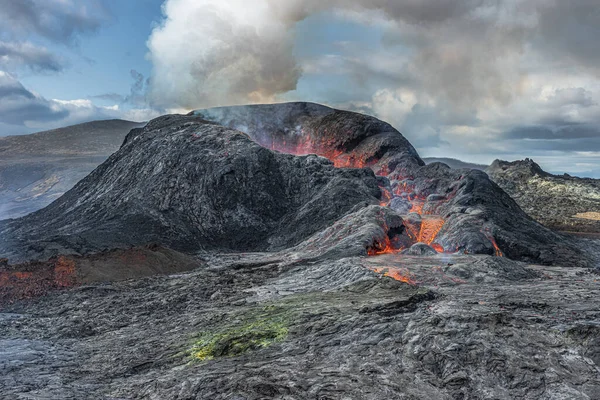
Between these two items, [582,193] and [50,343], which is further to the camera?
[582,193]

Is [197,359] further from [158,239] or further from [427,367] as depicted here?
[158,239]

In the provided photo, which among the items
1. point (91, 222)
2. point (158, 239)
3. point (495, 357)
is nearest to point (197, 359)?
point (495, 357)

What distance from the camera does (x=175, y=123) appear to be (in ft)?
189

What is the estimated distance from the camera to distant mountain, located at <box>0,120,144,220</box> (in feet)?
315

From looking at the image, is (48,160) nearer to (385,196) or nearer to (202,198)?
(202,198)

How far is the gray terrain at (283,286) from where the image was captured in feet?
39.9

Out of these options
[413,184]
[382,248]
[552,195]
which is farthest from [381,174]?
[552,195]

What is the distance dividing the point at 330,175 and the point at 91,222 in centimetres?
2284

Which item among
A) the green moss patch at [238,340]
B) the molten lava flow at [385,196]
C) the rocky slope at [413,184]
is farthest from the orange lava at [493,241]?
the green moss patch at [238,340]

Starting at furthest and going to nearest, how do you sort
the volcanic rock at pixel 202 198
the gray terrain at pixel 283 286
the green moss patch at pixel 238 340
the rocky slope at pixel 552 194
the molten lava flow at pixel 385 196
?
the rocky slope at pixel 552 194 < the molten lava flow at pixel 385 196 < the volcanic rock at pixel 202 198 < the green moss patch at pixel 238 340 < the gray terrain at pixel 283 286

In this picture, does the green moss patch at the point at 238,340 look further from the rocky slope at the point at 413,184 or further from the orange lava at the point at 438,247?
the orange lava at the point at 438,247

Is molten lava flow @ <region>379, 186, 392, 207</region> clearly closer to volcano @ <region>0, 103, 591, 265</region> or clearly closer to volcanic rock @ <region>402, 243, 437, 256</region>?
volcano @ <region>0, 103, 591, 265</region>

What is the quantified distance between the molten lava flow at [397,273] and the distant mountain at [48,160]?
2925 inches

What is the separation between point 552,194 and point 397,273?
60061 mm
